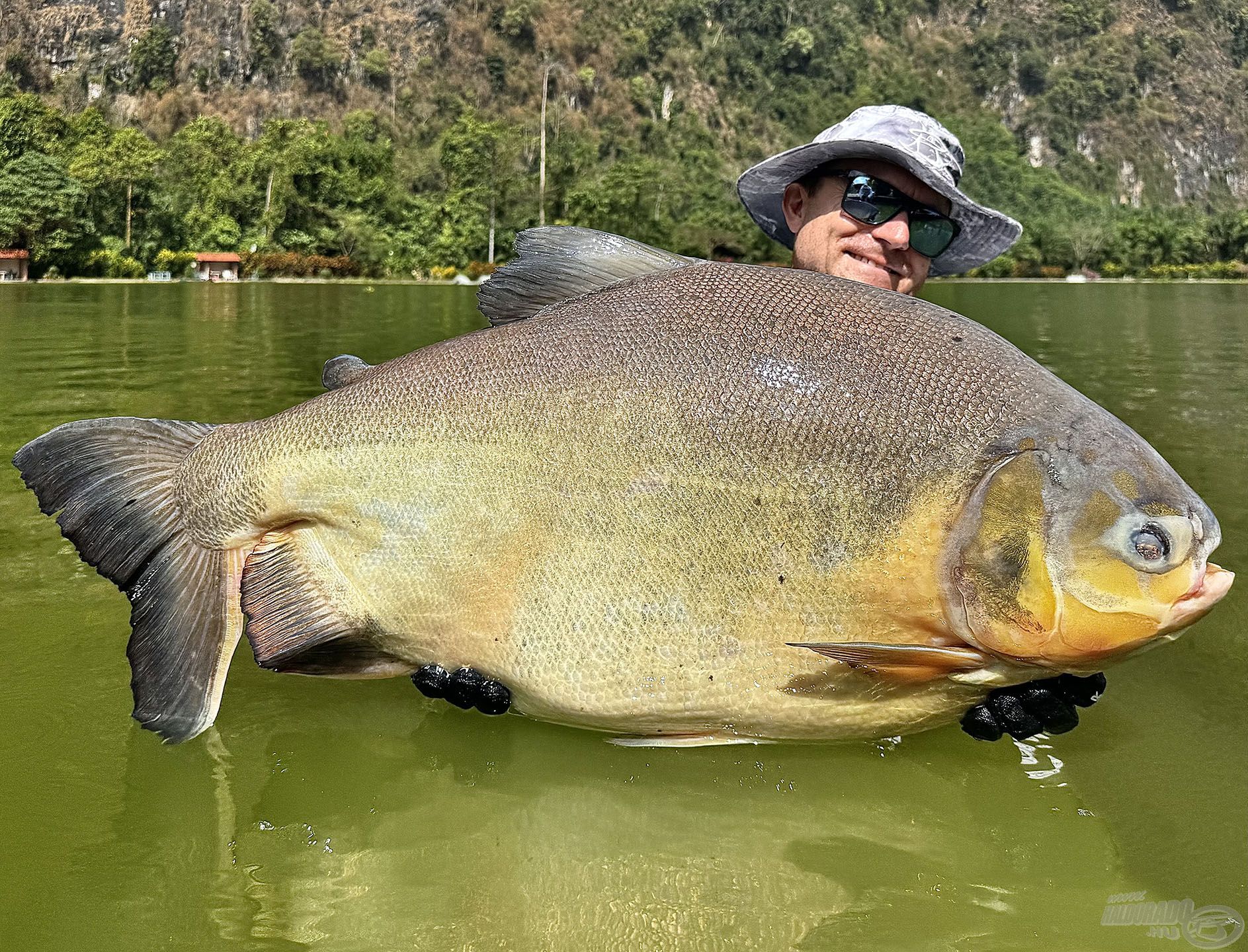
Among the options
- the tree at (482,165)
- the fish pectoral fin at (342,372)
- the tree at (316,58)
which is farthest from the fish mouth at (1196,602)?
the tree at (316,58)

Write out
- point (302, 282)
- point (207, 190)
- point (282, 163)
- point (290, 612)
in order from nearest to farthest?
1. point (290, 612)
2. point (302, 282)
3. point (282, 163)
4. point (207, 190)

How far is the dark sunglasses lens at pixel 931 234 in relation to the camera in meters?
3.87

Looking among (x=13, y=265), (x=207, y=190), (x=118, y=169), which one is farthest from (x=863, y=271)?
(x=207, y=190)

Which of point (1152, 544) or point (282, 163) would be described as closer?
point (1152, 544)

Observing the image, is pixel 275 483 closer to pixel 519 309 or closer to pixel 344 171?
pixel 519 309

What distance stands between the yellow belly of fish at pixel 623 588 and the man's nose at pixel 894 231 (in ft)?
5.63

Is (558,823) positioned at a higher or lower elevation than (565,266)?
lower

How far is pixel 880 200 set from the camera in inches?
149

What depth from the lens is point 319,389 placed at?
10.4 m

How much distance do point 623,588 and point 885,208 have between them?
2.00m

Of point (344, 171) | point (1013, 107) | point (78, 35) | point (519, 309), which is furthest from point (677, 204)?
point (1013, 107)

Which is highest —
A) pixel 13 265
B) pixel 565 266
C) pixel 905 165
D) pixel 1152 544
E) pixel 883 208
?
pixel 905 165

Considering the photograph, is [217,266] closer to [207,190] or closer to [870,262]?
[207,190]

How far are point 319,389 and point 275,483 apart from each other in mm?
8058
